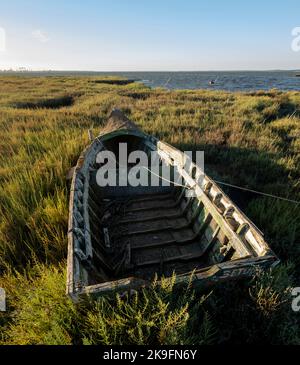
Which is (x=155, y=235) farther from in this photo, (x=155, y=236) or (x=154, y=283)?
(x=154, y=283)

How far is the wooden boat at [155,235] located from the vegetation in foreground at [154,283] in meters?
0.23

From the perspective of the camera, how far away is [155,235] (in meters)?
4.16

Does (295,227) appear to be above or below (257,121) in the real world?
below

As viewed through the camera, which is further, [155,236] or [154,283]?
[155,236]

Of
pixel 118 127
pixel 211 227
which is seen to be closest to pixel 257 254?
pixel 211 227

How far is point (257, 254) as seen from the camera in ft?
8.86

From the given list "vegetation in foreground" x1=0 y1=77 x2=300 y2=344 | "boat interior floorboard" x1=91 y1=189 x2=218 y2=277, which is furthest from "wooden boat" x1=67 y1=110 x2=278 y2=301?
"vegetation in foreground" x1=0 y1=77 x2=300 y2=344

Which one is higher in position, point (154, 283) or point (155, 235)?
point (154, 283)

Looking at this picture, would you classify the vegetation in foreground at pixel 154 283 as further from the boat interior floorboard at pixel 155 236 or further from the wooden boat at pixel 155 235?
the boat interior floorboard at pixel 155 236

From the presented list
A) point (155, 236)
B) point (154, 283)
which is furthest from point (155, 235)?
point (154, 283)

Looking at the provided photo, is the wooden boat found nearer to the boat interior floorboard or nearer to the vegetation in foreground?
the boat interior floorboard

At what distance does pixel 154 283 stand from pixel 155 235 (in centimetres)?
200
